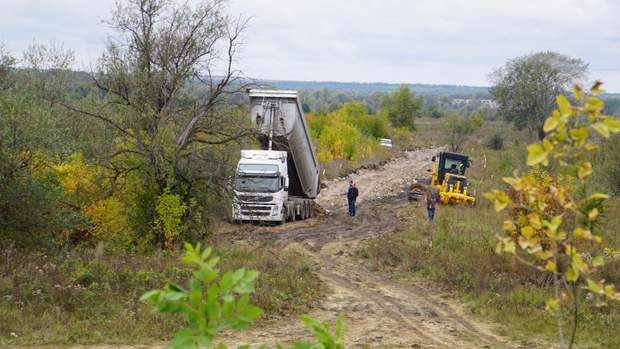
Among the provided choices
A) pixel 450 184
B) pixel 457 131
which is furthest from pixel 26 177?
pixel 457 131

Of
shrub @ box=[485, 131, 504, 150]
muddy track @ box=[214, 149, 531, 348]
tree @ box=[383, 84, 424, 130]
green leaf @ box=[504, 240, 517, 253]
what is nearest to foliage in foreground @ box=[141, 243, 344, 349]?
green leaf @ box=[504, 240, 517, 253]

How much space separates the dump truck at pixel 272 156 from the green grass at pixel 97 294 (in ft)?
30.0

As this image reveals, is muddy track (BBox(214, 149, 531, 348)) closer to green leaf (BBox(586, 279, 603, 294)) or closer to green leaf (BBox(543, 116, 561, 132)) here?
green leaf (BBox(586, 279, 603, 294))

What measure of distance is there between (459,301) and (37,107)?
398 inches

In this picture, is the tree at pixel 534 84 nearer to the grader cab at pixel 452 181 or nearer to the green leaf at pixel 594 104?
the grader cab at pixel 452 181

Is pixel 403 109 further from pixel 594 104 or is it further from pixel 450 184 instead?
pixel 594 104

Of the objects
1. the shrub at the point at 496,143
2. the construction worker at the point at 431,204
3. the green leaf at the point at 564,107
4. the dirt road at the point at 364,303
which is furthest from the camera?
the shrub at the point at 496,143

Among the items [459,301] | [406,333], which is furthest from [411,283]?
[406,333]

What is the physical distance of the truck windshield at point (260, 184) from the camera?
86.7 feet

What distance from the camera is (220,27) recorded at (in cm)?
1961

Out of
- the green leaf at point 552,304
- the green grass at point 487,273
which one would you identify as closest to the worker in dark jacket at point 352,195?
the green grass at point 487,273

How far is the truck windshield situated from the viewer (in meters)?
26.4

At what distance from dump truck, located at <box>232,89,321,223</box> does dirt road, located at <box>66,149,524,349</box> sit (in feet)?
2.61

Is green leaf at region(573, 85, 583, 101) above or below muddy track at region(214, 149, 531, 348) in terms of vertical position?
above
